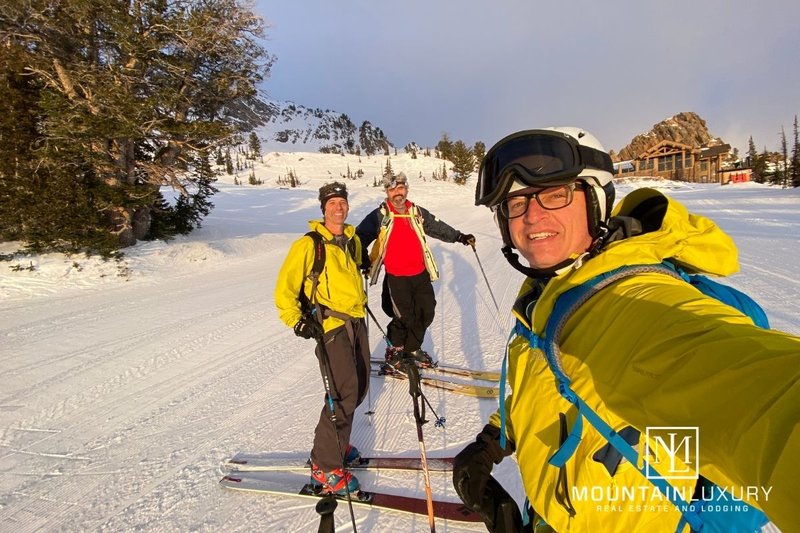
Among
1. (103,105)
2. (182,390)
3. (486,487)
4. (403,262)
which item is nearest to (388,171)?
(103,105)

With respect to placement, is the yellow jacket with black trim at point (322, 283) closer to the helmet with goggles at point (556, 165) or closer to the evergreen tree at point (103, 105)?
the helmet with goggles at point (556, 165)

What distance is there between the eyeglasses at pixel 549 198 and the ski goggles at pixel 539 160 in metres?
0.03

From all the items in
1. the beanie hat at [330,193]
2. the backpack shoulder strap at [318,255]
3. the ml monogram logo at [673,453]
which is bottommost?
the ml monogram logo at [673,453]

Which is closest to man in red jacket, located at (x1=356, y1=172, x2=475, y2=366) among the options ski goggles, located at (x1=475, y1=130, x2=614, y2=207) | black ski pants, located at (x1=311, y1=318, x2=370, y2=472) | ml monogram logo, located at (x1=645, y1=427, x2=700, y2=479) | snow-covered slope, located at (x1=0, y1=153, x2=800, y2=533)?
snow-covered slope, located at (x1=0, y1=153, x2=800, y2=533)

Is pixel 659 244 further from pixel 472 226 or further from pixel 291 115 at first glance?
pixel 291 115

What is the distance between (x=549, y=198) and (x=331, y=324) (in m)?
2.05

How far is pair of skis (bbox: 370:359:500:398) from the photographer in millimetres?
3977

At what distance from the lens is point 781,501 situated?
542 mm

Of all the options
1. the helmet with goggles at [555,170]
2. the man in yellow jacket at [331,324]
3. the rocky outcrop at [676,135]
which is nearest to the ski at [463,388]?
the man in yellow jacket at [331,324]

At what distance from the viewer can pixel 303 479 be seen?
3033 millimetres

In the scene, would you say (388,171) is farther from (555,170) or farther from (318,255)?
(555,170)

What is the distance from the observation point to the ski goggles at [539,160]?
141cm

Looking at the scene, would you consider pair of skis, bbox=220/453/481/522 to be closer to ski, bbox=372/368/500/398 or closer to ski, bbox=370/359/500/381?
ski, bbox=372/368/500/398

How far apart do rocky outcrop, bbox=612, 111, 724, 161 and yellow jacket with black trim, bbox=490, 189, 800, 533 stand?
65.4 m
